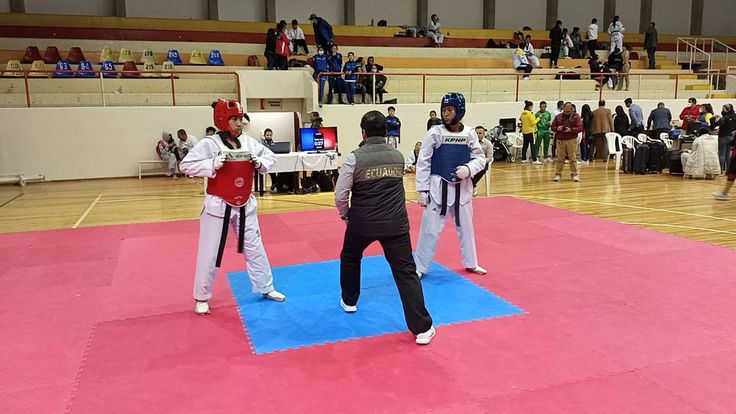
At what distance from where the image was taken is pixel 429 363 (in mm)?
3865

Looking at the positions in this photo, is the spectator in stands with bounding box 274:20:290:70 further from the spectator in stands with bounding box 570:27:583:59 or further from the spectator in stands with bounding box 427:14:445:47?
the spectator in stands with bounding box 570:27:583:59

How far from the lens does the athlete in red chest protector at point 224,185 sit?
4.61m

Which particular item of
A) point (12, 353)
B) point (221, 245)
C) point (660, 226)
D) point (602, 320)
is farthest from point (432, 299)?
point (660, 226)

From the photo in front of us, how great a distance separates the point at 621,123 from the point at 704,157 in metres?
3.71

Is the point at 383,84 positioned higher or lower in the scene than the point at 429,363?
higher

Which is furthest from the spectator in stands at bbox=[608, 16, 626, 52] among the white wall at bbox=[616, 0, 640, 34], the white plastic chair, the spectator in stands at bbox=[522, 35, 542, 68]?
the white plastic chair

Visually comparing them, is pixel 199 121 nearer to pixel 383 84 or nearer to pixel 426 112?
pixel 383 84

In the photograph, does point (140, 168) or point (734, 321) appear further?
point (140, 168)

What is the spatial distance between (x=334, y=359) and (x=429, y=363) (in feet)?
2.14

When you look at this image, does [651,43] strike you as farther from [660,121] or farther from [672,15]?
[660,121]

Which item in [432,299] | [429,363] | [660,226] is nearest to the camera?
[429,363]

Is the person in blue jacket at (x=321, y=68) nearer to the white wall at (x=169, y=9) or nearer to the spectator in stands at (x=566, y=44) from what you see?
the white wall at (x=169, y=9)

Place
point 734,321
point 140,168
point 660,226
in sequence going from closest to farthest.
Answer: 1. point 734,321
2. point 660,226
3. point 140,168

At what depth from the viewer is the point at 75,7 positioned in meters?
19.8
